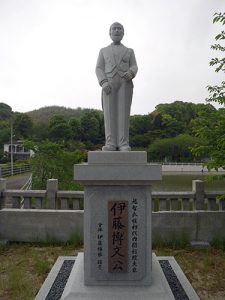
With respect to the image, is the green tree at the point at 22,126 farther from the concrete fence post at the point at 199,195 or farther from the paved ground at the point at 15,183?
the concrete fence post at the point at 199,195

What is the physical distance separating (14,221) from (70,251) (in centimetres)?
148

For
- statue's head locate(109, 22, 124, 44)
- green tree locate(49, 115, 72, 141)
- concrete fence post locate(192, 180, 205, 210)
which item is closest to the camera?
statue's head locate(109, 22, 124, 44)

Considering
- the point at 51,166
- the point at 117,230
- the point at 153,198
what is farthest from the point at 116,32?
the point at 51,166

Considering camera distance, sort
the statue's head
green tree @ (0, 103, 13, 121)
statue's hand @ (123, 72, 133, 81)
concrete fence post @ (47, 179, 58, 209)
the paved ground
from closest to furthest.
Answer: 1. statue's hand @ (123, 72, 133, 81)
2. the statue's head
3. concrete fence post @ (47, 179, 58, 209)
4. the paved ground
5. green tree @ (0, 103, 13, 121)

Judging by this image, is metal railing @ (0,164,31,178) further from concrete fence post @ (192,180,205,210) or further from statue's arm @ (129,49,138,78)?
statue's arm @ (129,49,138,78)

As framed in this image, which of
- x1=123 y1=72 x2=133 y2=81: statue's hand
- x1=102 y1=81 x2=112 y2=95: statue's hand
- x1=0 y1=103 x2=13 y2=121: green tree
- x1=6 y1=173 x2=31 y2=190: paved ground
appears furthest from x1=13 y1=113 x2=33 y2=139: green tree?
x1=123 y1=72 x2=133 y2=81: statue's hand

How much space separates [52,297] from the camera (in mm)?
4125

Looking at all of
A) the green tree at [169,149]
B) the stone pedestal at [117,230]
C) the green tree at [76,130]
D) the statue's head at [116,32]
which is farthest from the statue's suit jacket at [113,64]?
the green tree at [169,149]

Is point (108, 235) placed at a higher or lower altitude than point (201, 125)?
lower

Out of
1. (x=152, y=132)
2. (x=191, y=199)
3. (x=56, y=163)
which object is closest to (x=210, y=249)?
(x=191, y=199)

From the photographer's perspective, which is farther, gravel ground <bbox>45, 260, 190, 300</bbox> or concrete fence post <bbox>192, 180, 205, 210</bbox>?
concrete fence post <bbox>192, 180, 205, 210</bbox>

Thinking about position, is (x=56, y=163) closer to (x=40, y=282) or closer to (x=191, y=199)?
(x=191, y=199)

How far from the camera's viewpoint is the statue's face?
460 cm

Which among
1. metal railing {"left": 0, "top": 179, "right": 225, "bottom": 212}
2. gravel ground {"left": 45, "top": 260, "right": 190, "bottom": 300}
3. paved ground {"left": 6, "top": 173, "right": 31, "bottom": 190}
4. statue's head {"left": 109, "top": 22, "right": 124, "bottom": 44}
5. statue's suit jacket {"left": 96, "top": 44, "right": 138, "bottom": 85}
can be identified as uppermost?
statue's head {"left": 109, "top": 22, "right": 124, "bottom": 44}
